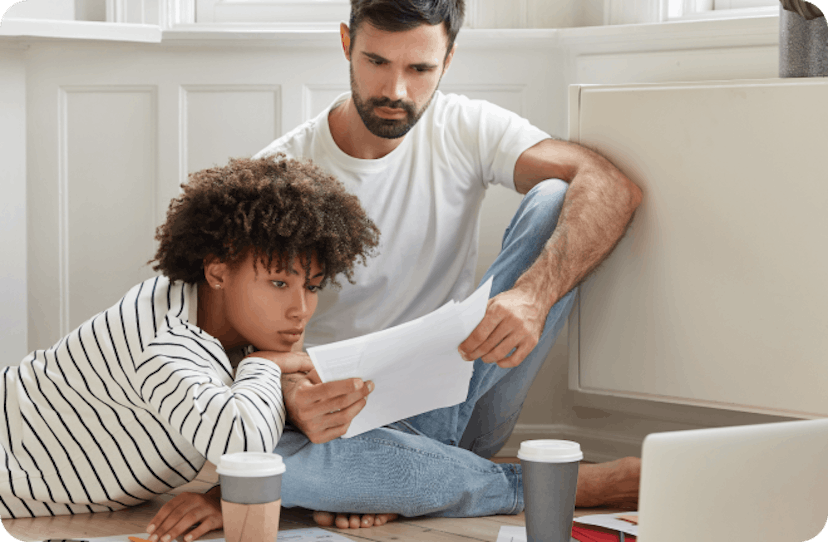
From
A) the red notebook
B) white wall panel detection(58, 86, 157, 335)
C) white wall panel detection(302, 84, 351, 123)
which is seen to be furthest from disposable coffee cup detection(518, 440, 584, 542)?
white wall panel detection(58, 86, 157, 335)

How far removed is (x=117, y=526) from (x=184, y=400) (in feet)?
0.88

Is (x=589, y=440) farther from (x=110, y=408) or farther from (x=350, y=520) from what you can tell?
(x=110, y=408)

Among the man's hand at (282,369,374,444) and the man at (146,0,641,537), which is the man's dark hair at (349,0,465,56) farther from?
the man's hand at (282,369,374,444)

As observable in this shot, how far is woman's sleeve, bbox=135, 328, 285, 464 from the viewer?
1.11 m

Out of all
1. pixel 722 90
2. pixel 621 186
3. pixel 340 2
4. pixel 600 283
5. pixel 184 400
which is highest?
pixel 340 2

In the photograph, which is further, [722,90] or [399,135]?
[399,135]

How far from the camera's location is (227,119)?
1875 mm

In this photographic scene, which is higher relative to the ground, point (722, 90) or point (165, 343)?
point (722, 90)

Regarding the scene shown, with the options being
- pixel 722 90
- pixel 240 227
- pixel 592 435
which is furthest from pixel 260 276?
pixel 592 435

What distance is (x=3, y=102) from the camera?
1.82 metres

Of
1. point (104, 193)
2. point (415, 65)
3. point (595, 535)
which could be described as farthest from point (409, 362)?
point (104, 193)

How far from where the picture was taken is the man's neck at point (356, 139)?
1.58 metres

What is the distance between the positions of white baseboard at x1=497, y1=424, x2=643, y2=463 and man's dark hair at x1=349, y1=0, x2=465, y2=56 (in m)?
0.84

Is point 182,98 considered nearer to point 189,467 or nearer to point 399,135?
point 399,135
